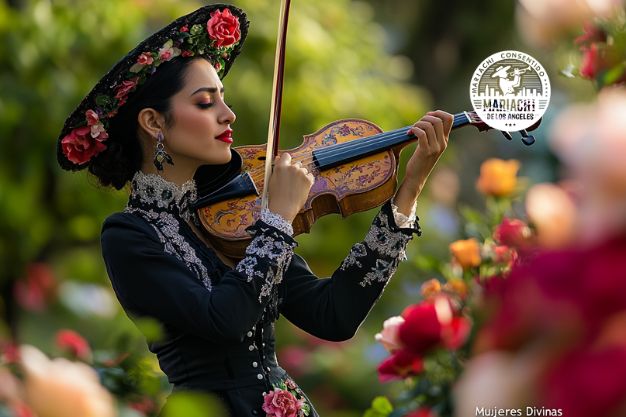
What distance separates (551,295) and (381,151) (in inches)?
57.5

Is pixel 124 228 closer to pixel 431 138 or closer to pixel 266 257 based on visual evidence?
pixel 266 257

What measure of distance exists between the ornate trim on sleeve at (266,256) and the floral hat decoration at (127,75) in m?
0.40

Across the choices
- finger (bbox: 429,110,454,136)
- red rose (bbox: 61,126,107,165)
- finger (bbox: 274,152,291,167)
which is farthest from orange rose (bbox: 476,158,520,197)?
red rose (bbox: 61,126,107,165)

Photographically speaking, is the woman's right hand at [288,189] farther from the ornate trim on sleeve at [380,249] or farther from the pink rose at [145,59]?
the pink rose at [145,59]

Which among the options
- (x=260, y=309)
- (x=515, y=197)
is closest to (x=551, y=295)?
(x=260, y=309)

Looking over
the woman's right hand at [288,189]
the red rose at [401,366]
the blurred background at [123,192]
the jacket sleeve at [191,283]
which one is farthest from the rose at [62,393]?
the blurred background at [123,192]

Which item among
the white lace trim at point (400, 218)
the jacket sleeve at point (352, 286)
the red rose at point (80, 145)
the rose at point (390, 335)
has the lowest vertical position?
the rose at point (390, 335)

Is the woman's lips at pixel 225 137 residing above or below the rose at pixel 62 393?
above

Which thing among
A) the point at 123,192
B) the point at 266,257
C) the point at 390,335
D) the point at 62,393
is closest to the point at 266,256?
the point at 266,257

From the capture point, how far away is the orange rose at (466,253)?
2078mm

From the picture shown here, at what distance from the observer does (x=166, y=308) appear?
1.79 m

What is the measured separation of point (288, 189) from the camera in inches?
73.4

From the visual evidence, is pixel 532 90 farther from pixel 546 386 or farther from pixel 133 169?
pixel 546 386

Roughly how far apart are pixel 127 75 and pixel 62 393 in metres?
1.26
